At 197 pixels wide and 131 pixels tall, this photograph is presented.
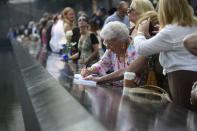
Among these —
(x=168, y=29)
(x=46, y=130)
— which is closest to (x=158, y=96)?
(x=168, y=29)

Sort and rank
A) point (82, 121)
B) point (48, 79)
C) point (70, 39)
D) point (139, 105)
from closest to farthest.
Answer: point (82, 121) → point (139, 105) → point (48, 79) → point (70, 39)

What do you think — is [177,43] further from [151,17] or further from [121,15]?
[121,15]

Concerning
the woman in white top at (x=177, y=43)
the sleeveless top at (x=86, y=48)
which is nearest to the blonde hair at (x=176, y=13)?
the woman in white top at (x=177, y=43)

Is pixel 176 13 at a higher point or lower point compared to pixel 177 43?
higher

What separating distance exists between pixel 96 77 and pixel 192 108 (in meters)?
2.18

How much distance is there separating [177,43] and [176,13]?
262mm

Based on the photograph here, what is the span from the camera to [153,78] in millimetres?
6023

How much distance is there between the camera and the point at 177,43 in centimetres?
517

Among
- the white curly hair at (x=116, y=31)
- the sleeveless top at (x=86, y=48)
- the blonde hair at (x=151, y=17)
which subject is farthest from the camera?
the sleeveless top at (x=86, y=48)

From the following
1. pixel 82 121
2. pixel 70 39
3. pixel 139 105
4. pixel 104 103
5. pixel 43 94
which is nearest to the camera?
pixel 82 121

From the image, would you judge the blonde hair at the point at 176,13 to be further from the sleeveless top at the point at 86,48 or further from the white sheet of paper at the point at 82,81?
the sleeveless top at the point at 86,48

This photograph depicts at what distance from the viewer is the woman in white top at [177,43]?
516 centimetres

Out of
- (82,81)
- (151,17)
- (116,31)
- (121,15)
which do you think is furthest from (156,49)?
(121,15)

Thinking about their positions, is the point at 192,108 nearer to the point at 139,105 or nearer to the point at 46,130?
the point at 139,105
